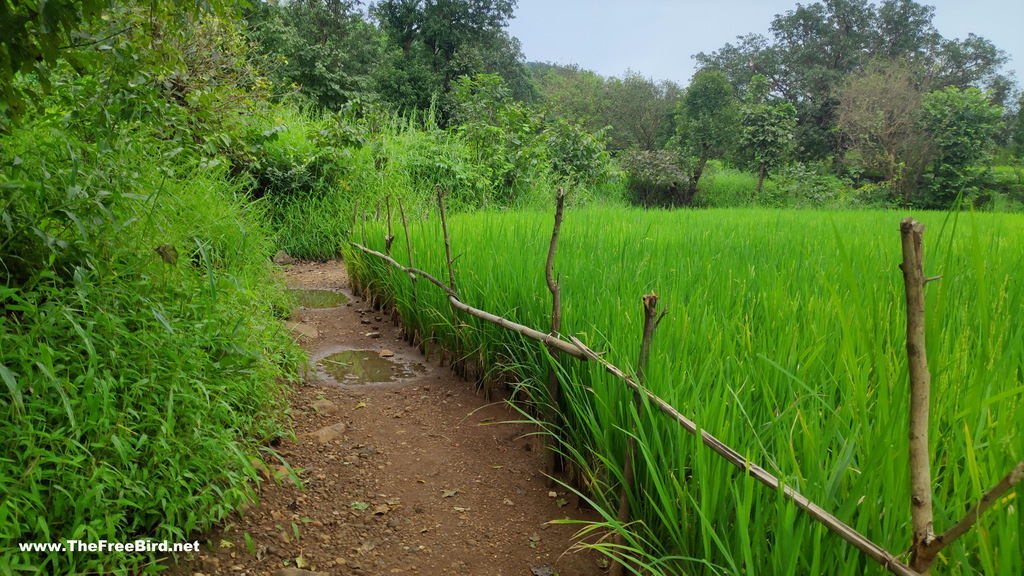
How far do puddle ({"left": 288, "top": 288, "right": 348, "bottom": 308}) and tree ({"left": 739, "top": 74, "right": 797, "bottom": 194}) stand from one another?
46.0 feet

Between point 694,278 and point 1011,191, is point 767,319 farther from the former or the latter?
point 1011,191

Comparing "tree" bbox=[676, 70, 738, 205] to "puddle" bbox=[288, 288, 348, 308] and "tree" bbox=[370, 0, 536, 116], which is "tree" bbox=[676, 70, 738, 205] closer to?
"tree" bbox=[370, 0, 536, 116]

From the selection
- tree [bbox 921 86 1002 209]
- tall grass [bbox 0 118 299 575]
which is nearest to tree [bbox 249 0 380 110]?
tall grass [bbox 0 118 299 575]

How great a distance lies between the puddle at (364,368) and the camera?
356 cm

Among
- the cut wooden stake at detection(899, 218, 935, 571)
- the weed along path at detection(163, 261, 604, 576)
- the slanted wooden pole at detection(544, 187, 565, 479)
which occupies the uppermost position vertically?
the cut wooden stake at detection(899, 218, 935, 571)

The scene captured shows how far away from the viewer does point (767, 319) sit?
2.27 metres

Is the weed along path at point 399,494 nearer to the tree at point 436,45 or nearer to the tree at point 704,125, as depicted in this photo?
the tree at point 704,125

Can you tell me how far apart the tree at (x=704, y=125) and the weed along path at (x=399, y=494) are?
1502 centimetres

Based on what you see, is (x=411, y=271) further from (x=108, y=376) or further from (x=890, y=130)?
(x=890, y=130)

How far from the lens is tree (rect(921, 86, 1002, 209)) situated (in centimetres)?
1392

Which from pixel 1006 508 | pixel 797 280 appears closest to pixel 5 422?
pixel 1006 508

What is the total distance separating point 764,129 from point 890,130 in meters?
3.23

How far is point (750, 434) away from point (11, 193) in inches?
101

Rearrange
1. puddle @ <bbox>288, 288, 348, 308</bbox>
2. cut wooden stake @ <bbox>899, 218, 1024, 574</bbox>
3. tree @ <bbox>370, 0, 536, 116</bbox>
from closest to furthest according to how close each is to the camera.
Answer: cut wooden stake @ <bbox>899, 218, 1024, 574</bbox>, puddle @ <bbox>288, 288, 348, 308</bbox>, tree @ <bbox>370, 0, 536, 116</bbox>
